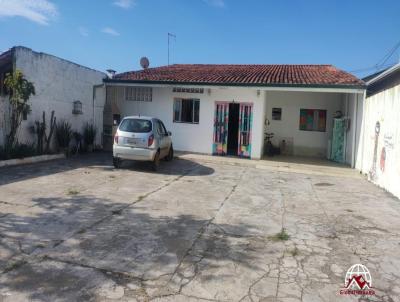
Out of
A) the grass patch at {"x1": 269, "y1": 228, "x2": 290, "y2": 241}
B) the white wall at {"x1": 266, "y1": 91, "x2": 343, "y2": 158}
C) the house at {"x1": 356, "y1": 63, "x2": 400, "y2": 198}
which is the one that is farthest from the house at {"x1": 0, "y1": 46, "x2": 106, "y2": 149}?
the house at {"x1": 356, "y1": 63, "x2": 400, "y2": 198}

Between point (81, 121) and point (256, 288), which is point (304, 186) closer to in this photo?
point (256, 288)

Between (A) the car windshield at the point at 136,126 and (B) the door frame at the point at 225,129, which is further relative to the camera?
(B) the door frame at the point at 225,129

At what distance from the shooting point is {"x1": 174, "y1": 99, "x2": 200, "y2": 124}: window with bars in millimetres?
14969

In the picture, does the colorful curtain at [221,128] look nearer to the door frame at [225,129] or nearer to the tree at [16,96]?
the door frame at [225,129]

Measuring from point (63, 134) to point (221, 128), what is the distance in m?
6.36

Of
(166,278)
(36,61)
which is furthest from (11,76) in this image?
(166,278)

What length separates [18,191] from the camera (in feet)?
23.2

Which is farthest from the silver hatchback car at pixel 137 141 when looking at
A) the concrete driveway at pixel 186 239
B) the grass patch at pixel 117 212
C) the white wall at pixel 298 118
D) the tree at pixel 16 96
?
the white wall at pixel 298 118

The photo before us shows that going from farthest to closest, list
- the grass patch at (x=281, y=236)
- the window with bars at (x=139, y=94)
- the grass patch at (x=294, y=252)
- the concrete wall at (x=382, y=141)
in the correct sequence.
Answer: the window with bars at (x=139, y=94) < the concrete wall at (x=382, y=141) < the grass patch at (x=281, y=236) < the grass patch at (x=294, y=252)

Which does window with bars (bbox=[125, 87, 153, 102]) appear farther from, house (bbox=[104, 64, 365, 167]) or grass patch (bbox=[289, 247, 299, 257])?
grass patch (bbox=[289, 247, 299, 257])

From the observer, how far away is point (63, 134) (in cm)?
1247

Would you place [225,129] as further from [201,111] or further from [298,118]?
[298,118]

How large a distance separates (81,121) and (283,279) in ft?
39.8

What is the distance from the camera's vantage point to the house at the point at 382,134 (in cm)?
862
